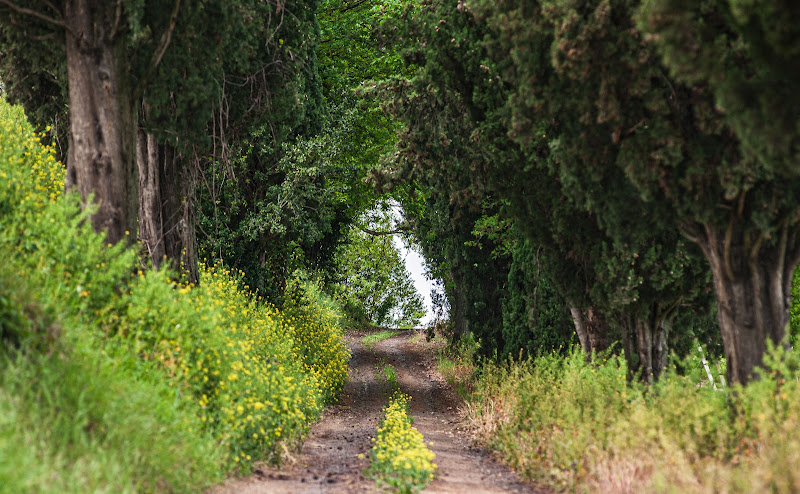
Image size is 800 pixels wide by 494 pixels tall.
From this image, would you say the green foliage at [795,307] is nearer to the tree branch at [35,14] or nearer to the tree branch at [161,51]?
the tree branch at [161,51]

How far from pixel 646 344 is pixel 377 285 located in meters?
35.9

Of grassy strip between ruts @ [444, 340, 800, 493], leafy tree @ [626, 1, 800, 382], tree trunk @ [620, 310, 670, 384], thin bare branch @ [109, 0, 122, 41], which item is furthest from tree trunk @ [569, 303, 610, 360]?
thin bare branch @ [109, 0, 122, 41]

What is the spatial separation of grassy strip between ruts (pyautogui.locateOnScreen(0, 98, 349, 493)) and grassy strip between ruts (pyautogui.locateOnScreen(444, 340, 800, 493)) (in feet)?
12.1

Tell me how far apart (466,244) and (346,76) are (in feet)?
24.6

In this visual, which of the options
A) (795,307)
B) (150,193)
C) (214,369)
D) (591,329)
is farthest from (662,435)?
(795,307)

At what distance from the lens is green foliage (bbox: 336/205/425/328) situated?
44.3 metres

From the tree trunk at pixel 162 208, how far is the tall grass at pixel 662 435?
22.5 feet

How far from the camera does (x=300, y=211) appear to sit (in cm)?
1695

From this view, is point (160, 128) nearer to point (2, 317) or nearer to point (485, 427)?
point (2, 317)

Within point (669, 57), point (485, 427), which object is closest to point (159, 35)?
point (669, 57)

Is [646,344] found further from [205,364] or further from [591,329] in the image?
[205,364]

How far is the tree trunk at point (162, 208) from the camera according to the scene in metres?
12.4

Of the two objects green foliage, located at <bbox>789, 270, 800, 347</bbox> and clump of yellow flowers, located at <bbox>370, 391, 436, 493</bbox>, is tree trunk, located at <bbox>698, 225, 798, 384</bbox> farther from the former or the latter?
green foliage, located at <bbox>789, 270, 800, 347</bbox>

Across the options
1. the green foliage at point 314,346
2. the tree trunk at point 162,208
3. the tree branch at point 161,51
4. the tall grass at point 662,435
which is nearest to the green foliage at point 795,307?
the green foliage at point 314,346
